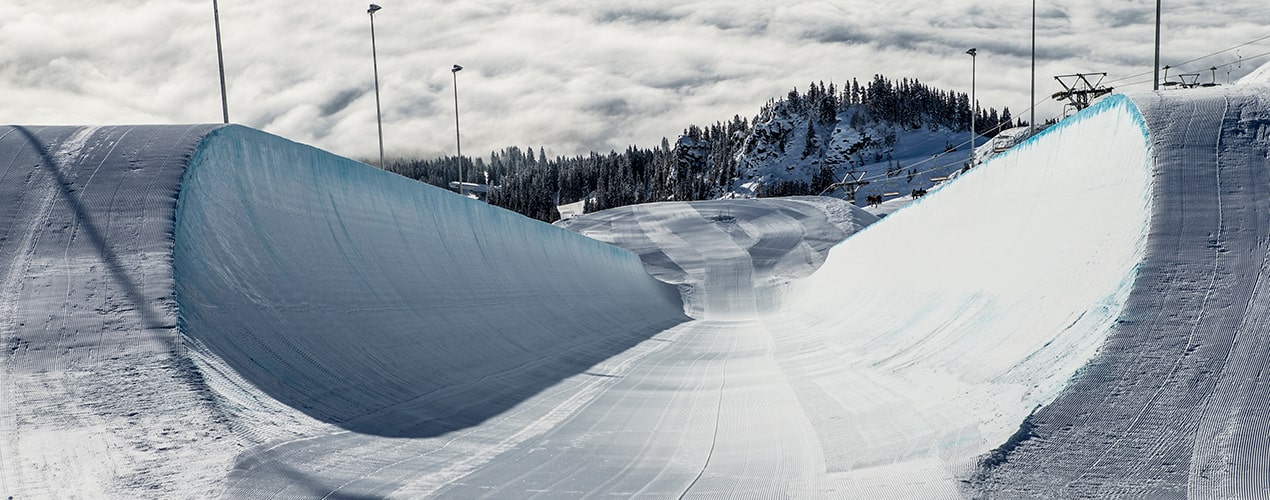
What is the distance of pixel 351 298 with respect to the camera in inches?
463

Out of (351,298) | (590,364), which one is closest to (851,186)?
(590,364)

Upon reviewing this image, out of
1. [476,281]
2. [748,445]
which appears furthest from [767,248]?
[748,445]

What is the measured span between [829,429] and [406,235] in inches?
380

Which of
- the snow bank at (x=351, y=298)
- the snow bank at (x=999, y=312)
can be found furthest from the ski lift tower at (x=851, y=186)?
the snow bank at (x=999, y=312)

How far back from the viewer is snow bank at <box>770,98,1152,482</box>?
6.82 metres

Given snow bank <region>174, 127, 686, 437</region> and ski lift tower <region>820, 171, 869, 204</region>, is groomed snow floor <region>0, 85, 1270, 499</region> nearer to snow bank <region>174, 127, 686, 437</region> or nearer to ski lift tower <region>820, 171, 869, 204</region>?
snow bank <region>174, 127, 686, 437</region>

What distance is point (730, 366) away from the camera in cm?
1462

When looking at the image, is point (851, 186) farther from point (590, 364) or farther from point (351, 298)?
point (351, 298)

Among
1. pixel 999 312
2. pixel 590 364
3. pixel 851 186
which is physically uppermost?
pixel 999 312

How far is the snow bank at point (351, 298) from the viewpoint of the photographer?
884 cm

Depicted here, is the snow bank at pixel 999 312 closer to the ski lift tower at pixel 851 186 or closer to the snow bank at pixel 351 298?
the snow bank at pixel 351 298

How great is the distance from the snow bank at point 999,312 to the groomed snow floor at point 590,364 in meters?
0.04

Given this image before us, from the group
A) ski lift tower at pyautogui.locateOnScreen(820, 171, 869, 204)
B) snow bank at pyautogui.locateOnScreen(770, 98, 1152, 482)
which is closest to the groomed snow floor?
snow bank at pyautogui.locateOnScreen(770, 98, 1152, 482)

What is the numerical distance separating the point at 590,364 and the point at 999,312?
7.48 m
